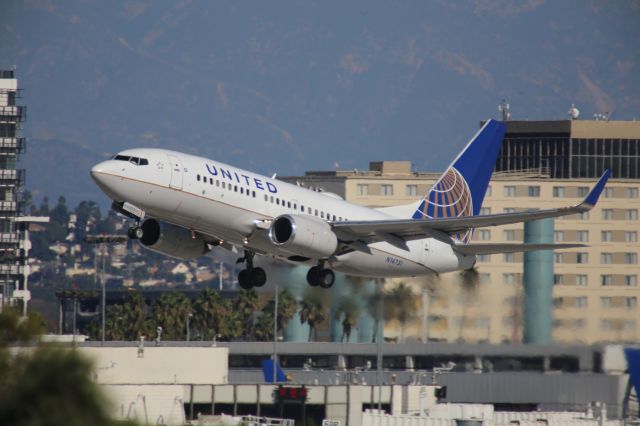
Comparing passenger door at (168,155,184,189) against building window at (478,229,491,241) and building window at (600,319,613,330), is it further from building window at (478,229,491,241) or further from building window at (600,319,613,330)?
building window at (478,229,491,241)

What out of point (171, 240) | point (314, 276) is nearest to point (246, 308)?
point (314, 276)

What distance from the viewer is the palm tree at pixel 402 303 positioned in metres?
56.3

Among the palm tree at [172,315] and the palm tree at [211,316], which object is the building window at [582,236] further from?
the palm tree at [172,315]

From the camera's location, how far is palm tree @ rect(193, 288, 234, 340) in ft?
425

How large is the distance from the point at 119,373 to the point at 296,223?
1529cm

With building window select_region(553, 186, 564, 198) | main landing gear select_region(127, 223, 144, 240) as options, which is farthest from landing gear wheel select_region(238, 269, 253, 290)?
building window select_region(553, 186, 564, 198)

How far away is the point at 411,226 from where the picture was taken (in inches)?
2028

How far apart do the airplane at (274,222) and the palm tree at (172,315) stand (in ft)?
234

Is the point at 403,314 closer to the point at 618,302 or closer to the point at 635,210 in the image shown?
the point at 618,302

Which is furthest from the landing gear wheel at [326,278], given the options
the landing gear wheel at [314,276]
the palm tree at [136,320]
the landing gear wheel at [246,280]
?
the palm tree at [136,320]

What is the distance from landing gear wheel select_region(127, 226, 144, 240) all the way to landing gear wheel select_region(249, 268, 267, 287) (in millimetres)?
6140

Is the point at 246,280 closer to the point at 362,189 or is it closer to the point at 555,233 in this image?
the point at 555,233

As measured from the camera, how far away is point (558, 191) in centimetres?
12725

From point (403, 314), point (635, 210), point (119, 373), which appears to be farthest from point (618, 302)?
point (635, 210)
